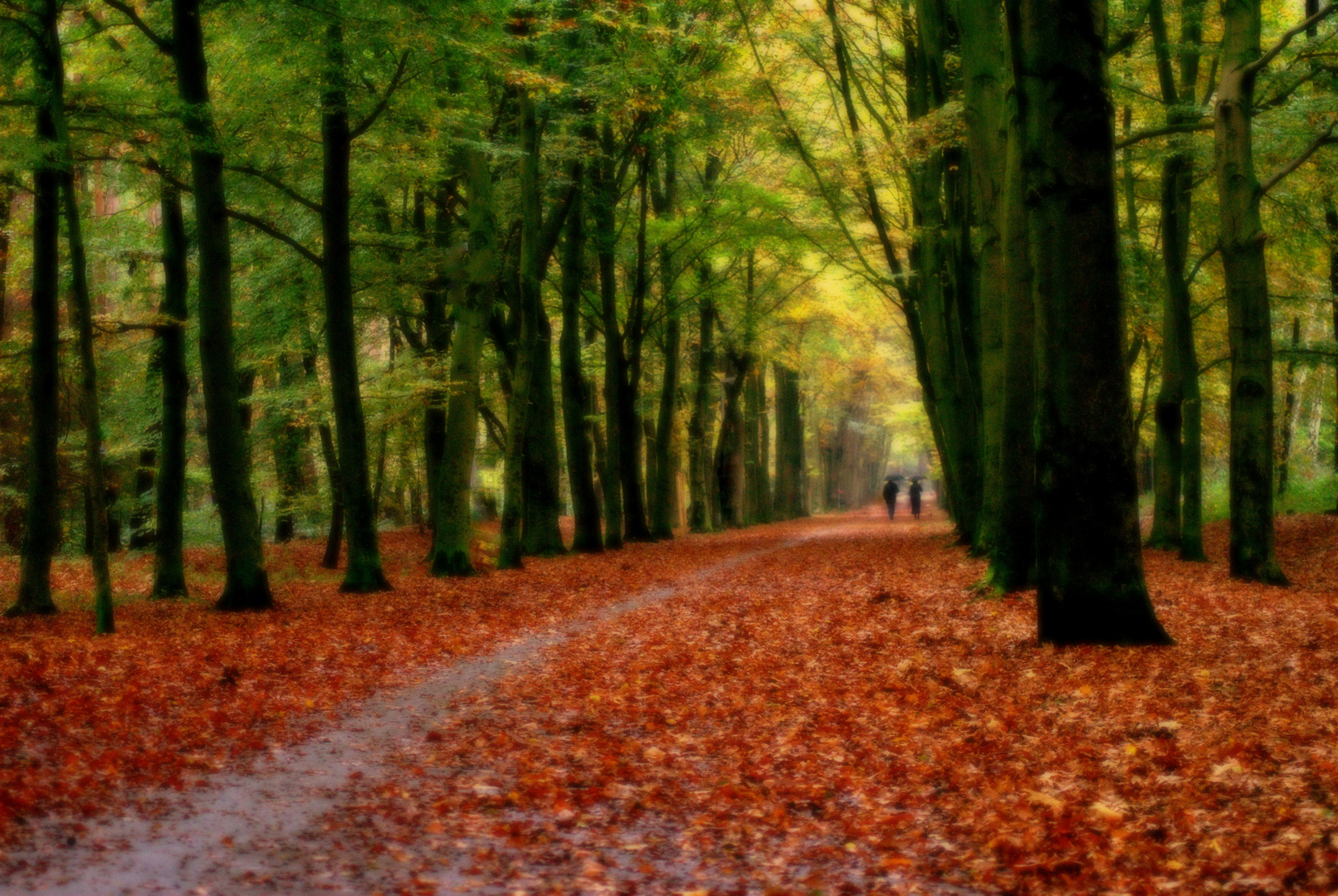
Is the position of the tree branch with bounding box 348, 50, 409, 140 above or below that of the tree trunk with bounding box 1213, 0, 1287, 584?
above

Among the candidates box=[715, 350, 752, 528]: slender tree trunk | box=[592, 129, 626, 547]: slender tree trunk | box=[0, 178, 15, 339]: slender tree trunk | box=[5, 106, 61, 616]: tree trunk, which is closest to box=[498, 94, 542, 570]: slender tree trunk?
box=[592, 129, 626, 547]: slender tree trunk

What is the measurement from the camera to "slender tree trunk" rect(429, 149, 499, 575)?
55.9ft

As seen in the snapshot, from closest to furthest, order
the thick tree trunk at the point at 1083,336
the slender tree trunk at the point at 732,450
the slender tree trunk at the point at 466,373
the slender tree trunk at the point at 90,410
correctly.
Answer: the thick tree trunk at the point at 1083,336 < the slender tree trunk at the point at 90,410 < the slender tree trunk at the point at 466,373 < the slender tree trunk at the point at 732,450

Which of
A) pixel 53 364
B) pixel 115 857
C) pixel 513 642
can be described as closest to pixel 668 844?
pixel 115 857

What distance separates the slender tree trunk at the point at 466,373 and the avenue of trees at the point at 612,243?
6cm

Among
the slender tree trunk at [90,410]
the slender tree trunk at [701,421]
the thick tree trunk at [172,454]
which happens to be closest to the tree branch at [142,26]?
the slender tree trunk at [90,410]

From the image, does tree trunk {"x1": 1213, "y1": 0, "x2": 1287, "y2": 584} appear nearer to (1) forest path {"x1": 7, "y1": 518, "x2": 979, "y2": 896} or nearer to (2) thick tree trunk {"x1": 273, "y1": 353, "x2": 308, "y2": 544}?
(1) forest path {"x1": 7, "y1": 518, "x2": 979, "y2": 896}

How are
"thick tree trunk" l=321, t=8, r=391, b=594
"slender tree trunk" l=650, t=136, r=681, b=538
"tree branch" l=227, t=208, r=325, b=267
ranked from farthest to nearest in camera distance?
"slender tree trunk" l=650, t=136, r=681, b=538
"thick tree trunk" l=321, t=8, r=391, b=594
"tree branch" l=227, t=208, r=325, b=267

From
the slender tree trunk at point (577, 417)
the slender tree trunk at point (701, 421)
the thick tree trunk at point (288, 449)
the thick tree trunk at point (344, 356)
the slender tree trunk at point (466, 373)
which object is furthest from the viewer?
the slender tree trunk at point (701, 421)

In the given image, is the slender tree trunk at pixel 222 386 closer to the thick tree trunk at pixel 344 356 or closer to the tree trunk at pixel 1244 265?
the thick tree trunk at pixel 344 356

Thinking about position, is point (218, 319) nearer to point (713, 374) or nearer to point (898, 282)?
point (898, 282)

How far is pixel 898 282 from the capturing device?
71.7 ft

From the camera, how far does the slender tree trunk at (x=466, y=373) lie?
55.9ft

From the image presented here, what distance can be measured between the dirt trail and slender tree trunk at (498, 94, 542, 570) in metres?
Answer: 11.3
